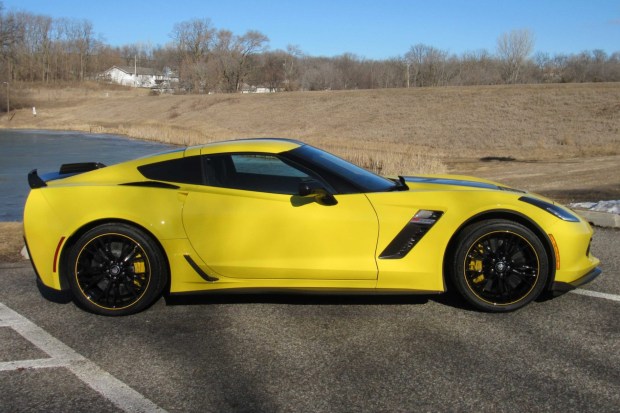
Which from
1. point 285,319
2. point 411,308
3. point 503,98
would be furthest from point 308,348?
point 503,98

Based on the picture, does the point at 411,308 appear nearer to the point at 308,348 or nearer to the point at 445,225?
the point at 445,225

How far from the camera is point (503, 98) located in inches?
1700

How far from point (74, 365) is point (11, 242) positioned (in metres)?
4.41

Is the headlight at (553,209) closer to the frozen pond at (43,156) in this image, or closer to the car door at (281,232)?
the car door at (281,232)

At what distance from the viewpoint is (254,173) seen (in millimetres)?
4879

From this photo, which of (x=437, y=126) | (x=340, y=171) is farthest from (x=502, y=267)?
(x=437, y=126)

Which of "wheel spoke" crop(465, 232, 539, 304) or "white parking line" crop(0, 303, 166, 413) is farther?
"wheel spoke" crop(465, 232, 539, 304)

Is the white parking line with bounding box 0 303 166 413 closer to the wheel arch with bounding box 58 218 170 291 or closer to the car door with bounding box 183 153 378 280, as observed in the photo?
the wheel arch with bounding box 58 218 170 291

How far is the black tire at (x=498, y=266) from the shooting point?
14.6 feet

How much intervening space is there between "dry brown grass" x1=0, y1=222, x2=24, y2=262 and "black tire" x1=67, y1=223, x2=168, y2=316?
2.55 m

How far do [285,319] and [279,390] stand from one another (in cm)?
118

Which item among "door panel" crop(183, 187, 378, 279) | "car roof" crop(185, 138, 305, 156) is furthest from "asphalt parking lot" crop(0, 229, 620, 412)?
"car roof" crop(185, 138, 305, 156)

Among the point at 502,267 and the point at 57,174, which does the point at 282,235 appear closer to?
the point at 502,267

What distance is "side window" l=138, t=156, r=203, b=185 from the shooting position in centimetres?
475
